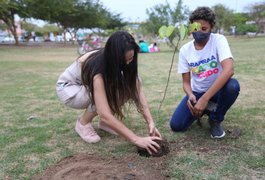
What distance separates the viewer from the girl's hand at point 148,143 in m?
2.40

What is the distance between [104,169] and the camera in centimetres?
228

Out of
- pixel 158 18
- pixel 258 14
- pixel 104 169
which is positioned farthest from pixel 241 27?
pixel 104 169

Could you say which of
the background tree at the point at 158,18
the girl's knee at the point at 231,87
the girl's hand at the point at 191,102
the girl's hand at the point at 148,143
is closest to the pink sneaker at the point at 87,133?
the girl's hand at the point at 148,143

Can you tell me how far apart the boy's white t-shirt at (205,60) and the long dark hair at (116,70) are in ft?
1.82

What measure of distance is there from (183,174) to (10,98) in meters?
3.67

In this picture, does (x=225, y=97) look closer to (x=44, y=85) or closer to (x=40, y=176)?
(x=40, y=176)

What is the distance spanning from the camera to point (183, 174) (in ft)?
7.48

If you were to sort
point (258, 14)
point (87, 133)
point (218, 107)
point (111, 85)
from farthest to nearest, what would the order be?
point (258, 14)
point (87, 133)
point (218, 107)
point (111, 85)

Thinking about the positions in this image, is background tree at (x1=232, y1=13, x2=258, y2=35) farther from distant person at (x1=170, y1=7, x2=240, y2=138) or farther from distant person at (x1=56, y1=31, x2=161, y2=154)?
distant person at (x1=56, y1=31, x2=161, y2=154)

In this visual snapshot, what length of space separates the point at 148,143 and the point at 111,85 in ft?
1.62

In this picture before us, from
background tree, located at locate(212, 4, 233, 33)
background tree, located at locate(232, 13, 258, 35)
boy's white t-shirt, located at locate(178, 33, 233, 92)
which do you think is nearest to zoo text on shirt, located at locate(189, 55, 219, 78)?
boy's white t-shirt, located at locate(178, 33, 233, 92)

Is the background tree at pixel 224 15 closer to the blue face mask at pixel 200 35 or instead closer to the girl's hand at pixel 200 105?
the blue face mask at pixel 200 35

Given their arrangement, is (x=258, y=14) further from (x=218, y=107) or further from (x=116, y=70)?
(x=116, y=70)

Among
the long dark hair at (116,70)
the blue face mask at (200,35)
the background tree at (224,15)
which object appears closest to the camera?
the long dark hair at (116,70)
